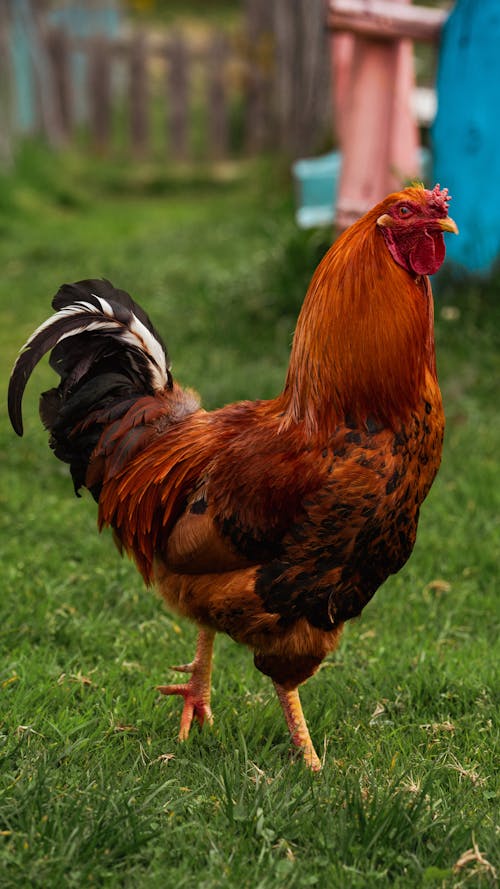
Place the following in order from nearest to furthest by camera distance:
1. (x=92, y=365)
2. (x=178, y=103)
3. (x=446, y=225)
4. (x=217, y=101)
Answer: (x=446, y=225), (x=92, y=365), (x=178, y=103), (x=217, y=101)

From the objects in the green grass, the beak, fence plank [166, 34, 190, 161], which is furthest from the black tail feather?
fence plank [166, 34, 190, 161]

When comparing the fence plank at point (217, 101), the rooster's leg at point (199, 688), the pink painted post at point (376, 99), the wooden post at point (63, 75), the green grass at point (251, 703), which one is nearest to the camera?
the green grass at point (251, 703)

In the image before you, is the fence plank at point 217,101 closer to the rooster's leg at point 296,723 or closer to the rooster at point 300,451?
the rooster at point 300,451

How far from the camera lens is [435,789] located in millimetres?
3084

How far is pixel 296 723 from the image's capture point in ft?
10.9

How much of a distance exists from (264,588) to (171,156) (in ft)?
44.0

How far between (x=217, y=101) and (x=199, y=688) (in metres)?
13.3

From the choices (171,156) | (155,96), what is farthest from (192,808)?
(155,96)

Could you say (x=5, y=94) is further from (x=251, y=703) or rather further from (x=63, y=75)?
(x=251, y=703)

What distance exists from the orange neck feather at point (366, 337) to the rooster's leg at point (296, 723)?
2.89ft

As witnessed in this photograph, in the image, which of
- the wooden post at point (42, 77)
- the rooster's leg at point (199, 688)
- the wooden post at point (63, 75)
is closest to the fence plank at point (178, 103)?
the wooden post at point (63, 75)

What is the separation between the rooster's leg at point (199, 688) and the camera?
352cm

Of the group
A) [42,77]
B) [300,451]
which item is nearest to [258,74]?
[42,77]

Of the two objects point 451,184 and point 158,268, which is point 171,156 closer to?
point 158,268
